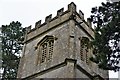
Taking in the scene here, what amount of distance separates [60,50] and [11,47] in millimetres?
11451

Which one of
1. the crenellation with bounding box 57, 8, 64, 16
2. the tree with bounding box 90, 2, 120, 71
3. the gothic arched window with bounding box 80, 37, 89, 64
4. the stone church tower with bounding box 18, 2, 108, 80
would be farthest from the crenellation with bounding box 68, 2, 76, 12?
the tree with bounding box 90, 2, 120, 71

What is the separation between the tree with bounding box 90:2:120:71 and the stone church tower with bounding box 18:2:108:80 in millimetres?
5565

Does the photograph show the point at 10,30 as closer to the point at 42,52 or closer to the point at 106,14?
the point at 42,52

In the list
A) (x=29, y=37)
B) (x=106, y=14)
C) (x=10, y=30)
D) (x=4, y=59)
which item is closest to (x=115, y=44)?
(x=106, y=14)

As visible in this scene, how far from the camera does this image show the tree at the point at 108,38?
1639 cm

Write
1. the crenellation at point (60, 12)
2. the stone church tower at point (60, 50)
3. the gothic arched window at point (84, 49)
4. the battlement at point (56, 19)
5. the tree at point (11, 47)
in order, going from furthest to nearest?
1. the tree at point (11, 47)
2. the crenellation at point (60, 12)
3. the battlement at point (56, 19)
4. the gothic arched window at point (84, 49)
5. the stone church tower at point (60, 50)

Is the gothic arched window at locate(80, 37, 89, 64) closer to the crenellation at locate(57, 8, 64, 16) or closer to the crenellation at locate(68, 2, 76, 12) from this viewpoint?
the crenellation at locate(68, 2, 76, 12)

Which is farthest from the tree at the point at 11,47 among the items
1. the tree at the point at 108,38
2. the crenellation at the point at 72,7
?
the tree at the point at 108,38

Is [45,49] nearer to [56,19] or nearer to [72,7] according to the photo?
[56,19]

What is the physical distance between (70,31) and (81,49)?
1.83m

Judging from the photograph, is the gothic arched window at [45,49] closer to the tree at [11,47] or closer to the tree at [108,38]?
the tree at [11,47]

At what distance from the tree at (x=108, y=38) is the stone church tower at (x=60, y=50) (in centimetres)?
556

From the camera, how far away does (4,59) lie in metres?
32.1

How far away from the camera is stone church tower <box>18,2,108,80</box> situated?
77.2 feet
